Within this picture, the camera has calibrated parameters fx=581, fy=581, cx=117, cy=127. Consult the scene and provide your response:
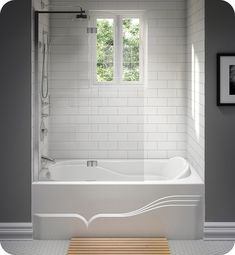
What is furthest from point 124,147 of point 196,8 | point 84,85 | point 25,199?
point 196,8

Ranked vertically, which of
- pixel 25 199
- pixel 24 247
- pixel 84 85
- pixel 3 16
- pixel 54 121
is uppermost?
pixel 3 16

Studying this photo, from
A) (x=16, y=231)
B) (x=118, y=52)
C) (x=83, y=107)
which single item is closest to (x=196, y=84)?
(x=118, y=52)

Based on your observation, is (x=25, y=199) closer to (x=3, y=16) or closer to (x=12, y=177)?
(x=12, y=177)

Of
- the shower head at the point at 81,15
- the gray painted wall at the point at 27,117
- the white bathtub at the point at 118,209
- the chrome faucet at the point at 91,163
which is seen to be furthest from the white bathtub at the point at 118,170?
the shower head at the point at 81,15

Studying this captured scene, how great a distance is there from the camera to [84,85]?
6.09 metres

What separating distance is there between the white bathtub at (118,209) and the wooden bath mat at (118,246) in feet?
0.34

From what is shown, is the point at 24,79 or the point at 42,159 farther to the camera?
the point at 42,159

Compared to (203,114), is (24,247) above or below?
below

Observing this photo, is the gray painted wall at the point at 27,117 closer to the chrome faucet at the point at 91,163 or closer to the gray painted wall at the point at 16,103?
the gray painted wall at the point at 16,103

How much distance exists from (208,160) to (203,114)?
0.45 meters

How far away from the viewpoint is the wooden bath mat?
17.2ft

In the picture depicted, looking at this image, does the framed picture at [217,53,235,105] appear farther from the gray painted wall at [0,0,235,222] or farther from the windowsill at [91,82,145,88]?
the windowsill at [91,82,145,88]

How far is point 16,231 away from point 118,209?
103cm

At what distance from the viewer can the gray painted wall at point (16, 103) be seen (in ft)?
18.5
